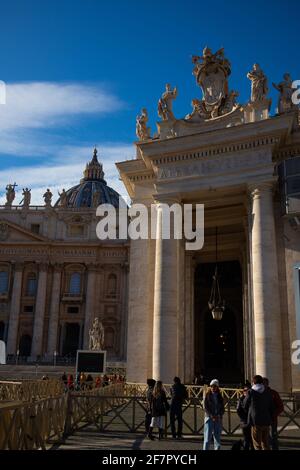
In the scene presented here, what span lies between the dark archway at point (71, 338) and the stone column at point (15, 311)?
6.22m

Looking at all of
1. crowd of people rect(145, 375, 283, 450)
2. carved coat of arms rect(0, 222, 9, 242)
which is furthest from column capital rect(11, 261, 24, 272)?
crowd of people rect(145, 375, 283, 450)

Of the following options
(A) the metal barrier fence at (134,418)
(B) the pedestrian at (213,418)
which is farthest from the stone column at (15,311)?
(B) the pedestrian at (213,418)

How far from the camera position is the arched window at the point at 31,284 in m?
62.0

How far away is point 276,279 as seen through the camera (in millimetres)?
16328

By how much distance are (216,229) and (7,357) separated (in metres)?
40.6

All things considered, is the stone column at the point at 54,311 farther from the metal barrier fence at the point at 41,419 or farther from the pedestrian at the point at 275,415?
the pedestrian at the point at 275,415

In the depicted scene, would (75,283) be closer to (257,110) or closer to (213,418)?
(257,110)

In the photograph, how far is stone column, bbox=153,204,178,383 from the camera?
17.0 m

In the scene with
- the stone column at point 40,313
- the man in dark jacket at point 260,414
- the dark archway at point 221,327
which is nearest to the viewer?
the man in dark jacket at point 260,414

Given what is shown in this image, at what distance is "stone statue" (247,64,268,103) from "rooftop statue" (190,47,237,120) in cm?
134

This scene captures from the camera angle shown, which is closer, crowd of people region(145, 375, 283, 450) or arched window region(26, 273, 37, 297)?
crowd of people region(145, 375, 283, 450)

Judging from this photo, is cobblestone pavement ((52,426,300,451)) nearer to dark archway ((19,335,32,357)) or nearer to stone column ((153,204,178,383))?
stone column ((153,204,178,383))
